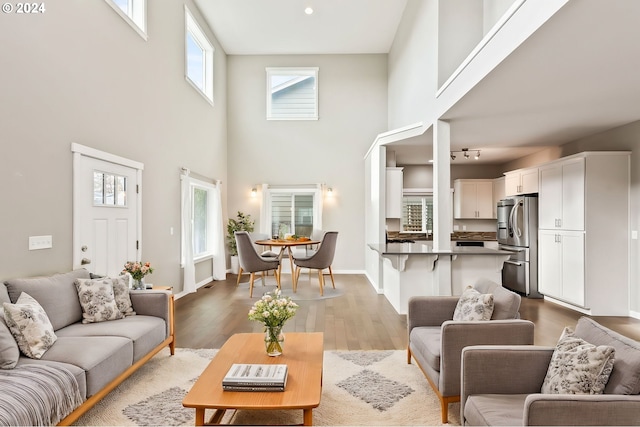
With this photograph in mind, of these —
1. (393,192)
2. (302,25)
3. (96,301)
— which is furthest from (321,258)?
(302,25)

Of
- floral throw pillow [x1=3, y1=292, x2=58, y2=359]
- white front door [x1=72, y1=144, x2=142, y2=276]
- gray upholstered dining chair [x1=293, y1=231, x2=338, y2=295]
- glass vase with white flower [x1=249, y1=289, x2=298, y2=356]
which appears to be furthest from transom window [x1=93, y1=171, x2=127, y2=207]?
gray upholstered dining chair [x1=293, y1=231, x2=338, y2=295]

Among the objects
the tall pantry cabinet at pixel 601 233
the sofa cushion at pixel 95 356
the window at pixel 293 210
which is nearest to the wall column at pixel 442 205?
the tall pantry cabinet at pixel 601 233

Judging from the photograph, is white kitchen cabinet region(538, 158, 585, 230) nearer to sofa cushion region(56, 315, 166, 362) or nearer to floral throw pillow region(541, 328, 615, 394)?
floral throw pillow region(541, 328, 615, 394)

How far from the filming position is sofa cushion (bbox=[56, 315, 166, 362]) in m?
2.76

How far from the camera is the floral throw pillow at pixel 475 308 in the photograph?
2.63m

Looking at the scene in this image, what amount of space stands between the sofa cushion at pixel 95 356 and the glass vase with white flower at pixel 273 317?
0.91 meters

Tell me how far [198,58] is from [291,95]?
2261 millimetres

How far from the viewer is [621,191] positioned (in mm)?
5012

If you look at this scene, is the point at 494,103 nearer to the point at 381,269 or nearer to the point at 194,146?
the point at 381,269

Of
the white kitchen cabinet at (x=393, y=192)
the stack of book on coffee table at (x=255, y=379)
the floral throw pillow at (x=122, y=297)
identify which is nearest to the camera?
the stack of book on coffee table at (x=255, y=379)

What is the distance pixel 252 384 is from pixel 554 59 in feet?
9.77

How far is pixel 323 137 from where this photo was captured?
877 centimetres

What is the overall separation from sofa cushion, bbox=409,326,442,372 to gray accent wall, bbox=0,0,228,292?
2.96 m
